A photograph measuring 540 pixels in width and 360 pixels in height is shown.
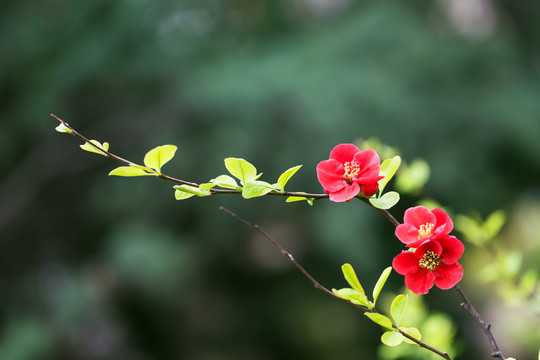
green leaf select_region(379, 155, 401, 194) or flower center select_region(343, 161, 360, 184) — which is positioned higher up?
green leaf select_region(379, 155, 401, 194)

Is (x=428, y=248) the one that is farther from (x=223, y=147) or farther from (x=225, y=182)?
(x=223, y=147)

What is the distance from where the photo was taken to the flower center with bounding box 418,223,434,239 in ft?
1.11

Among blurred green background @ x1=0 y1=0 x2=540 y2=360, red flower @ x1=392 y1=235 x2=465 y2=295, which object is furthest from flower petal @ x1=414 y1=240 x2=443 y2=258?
blurred green background @ x1=0 y1=0 x2=540 y2=360

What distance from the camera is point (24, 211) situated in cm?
225

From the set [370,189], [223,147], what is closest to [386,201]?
[370,189]

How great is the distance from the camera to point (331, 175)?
36 centimetres

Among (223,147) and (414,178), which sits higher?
(414,178)

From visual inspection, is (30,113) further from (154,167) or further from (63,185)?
(154,167)

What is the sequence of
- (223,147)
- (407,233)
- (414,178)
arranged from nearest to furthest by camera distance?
(407,233)
(414,178)
(223,147)

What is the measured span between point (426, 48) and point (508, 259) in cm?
151

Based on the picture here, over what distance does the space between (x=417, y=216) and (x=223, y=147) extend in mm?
1724

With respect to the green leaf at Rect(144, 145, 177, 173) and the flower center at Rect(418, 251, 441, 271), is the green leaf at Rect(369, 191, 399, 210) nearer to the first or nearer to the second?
the flower center at Rect(418, 251, 441, 271)

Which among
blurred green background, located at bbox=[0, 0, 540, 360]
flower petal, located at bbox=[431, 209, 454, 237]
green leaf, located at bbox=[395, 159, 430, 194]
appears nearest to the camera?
flower petal, located at bbox=[431, 209, 454, 237]

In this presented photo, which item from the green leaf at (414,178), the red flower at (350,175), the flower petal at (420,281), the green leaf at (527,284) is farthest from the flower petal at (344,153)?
the green leaf at (527,284)
